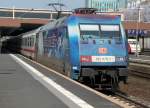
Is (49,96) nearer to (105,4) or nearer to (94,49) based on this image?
(94,49)

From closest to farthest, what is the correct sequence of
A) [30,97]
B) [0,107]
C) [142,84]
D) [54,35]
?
[0,107]
[30,97]
[54,35]
[142,84]

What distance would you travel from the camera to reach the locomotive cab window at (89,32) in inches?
788

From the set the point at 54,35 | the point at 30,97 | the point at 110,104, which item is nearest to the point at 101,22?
the point at 54,35

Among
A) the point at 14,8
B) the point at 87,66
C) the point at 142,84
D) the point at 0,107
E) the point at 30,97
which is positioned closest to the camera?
the point at 0,107

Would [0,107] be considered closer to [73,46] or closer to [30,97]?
[30,97]

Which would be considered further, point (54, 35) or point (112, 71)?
point (54, 35)

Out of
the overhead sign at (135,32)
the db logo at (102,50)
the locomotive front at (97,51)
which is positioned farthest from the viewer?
the overhead sign at (135,32)

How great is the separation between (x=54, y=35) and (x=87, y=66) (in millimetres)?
4986

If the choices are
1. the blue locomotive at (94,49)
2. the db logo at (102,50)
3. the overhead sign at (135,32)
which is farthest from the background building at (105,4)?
the db logo at (102,50)

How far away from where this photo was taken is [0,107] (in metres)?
11.0

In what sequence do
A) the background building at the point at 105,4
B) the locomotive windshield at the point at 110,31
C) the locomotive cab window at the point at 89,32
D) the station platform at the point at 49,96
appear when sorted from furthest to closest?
the background building at the point at 105,4 → the locomotive windshield at the point at 110,31 → the locomotive cab window at the point at 89,32 → the station platform at the point at 49,96

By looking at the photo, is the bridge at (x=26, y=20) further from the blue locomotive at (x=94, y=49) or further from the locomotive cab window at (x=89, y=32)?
the locomotive cab window at (x=89, y=32)

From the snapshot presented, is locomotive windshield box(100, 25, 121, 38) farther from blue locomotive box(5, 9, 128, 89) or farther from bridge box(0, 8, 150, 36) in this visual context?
bridge box(0, 8, 150, 36)

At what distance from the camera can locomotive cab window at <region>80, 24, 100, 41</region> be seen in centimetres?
2002
